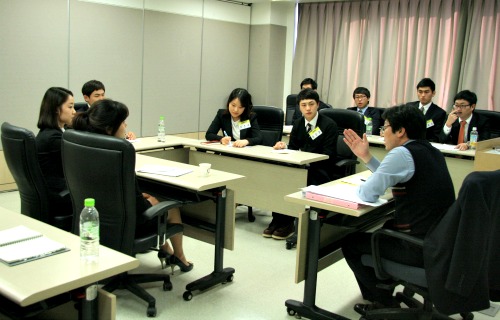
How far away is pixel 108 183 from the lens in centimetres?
244

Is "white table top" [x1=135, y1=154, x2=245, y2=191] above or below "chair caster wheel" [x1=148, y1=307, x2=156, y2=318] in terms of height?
above

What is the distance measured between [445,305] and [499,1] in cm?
538

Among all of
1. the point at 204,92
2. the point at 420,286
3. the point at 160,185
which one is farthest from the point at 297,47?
the point at 420,286

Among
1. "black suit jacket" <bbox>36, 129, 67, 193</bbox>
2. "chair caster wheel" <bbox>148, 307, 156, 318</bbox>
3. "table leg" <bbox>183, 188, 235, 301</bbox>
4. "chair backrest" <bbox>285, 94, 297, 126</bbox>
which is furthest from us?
"chair backrest" <bbox>285, 94, 297, 126</bbox>

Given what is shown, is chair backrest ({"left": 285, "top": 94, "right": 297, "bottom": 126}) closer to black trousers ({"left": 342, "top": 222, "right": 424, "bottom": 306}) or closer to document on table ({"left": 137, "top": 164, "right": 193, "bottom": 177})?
document on table ({"left": 137, "top": 164, "right": 193, "bottom": 177})

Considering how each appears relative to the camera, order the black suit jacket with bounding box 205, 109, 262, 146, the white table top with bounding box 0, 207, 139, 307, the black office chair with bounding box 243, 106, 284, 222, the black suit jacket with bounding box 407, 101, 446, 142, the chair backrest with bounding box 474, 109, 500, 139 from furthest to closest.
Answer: the black suit jacket with bounding box 407, 101, 446, 142 → the chair backrest with bounding box 474, 109, 500, 139 → the black office chair with bounding box 243, 106, 284, 222 → the black suit jacket with bounding box 205, 109, 262, 146 → the white table top with bounding box 0, 207, 139, 307

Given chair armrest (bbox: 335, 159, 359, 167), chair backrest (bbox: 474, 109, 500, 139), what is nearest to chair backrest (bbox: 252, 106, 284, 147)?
chair armrest (bbox: 335, 159, 359, 167)

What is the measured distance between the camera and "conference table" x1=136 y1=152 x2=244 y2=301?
3070 mm

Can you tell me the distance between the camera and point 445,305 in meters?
2.23

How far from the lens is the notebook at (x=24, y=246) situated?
5.63 ft

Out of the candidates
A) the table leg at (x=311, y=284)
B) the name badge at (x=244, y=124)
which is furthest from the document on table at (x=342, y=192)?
the name badge at (x=244, y=124)

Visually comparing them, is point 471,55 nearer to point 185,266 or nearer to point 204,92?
point 204,92

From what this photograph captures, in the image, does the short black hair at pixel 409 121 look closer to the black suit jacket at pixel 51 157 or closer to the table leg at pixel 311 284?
the table leg at pixel 311 284

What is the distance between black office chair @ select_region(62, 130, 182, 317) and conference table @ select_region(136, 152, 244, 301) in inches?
15.3
